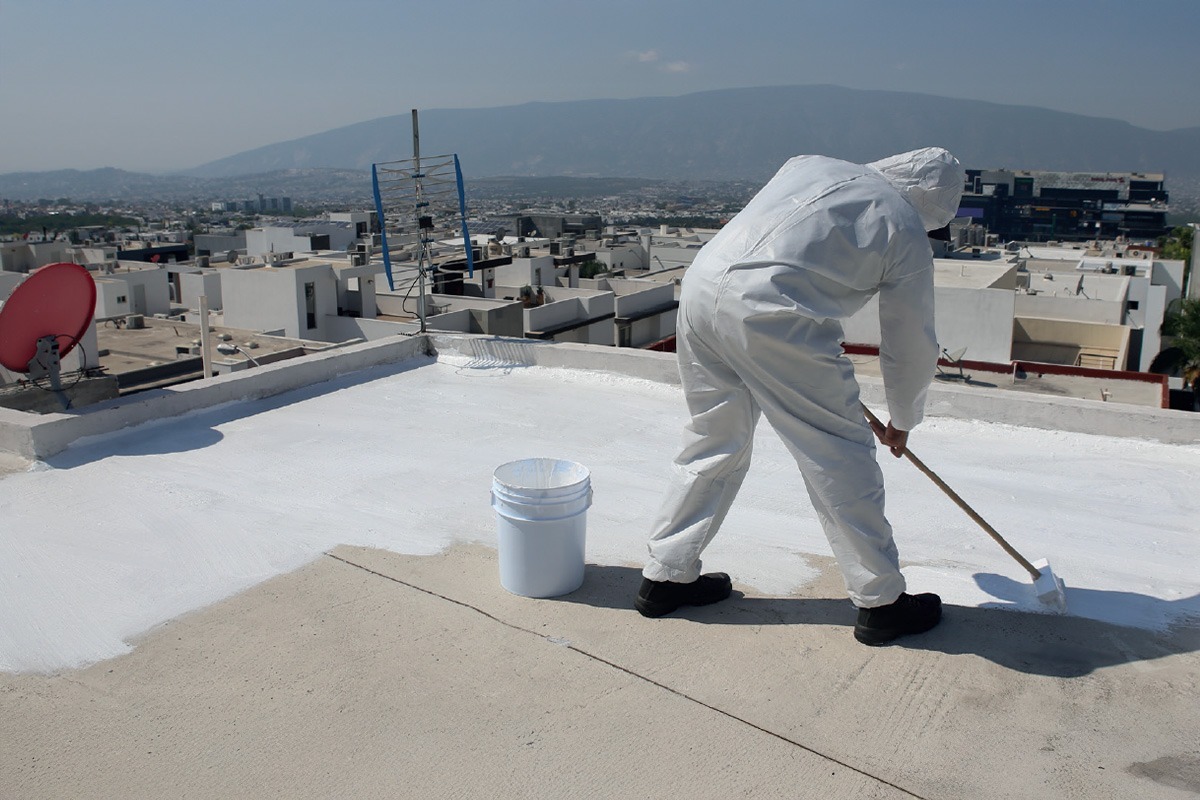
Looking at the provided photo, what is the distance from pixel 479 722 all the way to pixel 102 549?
200cm

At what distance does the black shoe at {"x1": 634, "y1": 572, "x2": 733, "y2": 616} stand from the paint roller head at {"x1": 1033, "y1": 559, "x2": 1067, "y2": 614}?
1.06 metres

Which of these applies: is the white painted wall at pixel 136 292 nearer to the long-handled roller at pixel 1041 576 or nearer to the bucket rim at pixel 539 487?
the bucket rim at pixel 539 487

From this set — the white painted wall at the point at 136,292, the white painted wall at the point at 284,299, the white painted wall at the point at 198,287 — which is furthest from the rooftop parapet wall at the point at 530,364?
the white painted wall at the point at 198,287

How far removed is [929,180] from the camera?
307 centimetres

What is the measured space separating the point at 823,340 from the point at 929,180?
67cm

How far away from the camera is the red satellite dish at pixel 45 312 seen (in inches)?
204

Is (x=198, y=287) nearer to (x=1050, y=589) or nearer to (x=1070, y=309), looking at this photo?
(x=1070, y=309)

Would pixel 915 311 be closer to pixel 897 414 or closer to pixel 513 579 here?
pixel 897 414

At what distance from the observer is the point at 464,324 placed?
82.1 feet

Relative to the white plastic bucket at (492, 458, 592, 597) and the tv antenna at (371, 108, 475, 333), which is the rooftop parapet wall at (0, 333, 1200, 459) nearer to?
the tv antenna at (371, 108, 475, 333)

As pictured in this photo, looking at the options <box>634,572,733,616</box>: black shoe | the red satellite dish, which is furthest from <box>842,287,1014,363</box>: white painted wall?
<box>634,572,733,616</box>: black shoe

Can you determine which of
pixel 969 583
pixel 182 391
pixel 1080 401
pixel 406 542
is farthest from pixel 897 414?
pixel 182 391

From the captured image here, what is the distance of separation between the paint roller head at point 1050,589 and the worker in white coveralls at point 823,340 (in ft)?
1.39

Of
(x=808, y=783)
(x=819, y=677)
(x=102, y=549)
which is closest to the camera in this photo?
(x=808, y=783)
